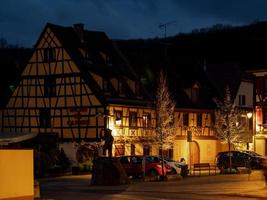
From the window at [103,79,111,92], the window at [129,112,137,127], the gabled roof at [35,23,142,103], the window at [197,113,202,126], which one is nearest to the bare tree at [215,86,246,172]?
the window at [197,113,202,126]

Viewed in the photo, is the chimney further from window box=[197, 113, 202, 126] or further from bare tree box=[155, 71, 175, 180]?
window box=[197, 113, 202, 126]

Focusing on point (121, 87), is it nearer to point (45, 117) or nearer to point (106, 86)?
point (106, 86)

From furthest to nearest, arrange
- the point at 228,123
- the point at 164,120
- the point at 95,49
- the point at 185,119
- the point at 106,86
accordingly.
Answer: the point at 185,119 → the point at 228,123 → the point at 95,49 → the point at 106,86 → the point at 164,120

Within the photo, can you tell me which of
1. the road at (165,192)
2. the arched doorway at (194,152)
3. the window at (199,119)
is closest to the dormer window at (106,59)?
the window at (199,119)

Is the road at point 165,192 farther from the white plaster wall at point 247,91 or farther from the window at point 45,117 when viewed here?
the white plaster wall at point 247,91

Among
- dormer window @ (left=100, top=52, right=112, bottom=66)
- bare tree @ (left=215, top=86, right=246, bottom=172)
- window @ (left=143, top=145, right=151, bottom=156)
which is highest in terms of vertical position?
dormer window @ (left=100, top=52, right=112, bottom=66)

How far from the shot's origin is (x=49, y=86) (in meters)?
62.1

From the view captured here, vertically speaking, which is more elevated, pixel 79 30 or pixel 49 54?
pixel 79 30

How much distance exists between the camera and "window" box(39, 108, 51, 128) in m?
61.6

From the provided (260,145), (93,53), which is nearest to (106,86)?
(93,53)

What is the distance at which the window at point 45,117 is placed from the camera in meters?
61.6

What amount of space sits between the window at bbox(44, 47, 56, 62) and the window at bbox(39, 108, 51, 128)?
4533mm

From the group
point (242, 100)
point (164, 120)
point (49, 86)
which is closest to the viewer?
point (164, 120)

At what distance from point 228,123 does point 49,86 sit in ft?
57.4
